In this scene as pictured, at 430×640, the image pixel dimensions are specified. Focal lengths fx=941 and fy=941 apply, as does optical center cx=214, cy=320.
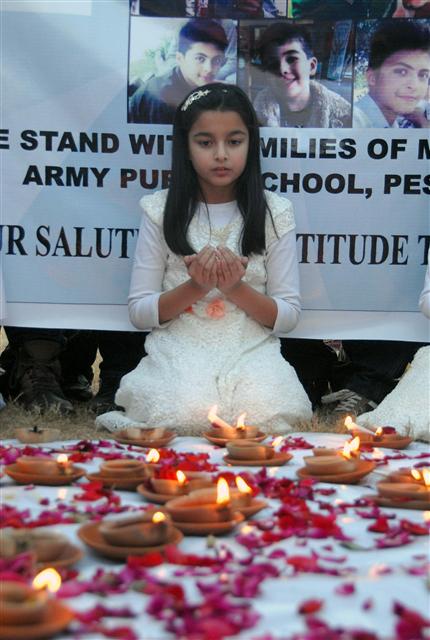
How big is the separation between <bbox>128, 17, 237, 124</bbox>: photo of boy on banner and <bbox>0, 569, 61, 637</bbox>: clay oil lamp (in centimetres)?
218

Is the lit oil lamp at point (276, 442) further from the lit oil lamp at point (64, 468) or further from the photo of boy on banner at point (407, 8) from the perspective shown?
the photo of boy on banner at point (407, 8)

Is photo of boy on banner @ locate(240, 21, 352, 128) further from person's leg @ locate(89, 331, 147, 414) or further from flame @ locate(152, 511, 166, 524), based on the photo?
flame @ locate(152, 511, 166, 524)

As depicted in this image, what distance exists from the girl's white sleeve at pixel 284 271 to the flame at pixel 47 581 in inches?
72.5

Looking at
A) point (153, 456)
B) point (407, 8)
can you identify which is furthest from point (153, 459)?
point (407, 8)

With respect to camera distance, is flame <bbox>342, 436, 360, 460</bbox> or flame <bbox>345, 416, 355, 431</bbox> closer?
flame <bbox>342, 436, 360, 460</bbox>

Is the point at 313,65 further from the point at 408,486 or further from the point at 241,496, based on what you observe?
the point at 241,496

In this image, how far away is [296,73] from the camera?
10.2 ft

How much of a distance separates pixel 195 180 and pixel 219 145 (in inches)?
7.7

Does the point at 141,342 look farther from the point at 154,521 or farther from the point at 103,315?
the point at 154,521

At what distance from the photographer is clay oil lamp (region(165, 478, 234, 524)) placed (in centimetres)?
155

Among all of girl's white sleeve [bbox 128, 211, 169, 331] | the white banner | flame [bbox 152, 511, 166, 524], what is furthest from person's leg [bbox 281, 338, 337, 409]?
flame [bbox 152, 511, 166, 524]

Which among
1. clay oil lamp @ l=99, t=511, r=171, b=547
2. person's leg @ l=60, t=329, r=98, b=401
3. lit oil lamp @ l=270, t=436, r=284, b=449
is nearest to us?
clay oil lamp @ l=99, t=511, r=171, b=547

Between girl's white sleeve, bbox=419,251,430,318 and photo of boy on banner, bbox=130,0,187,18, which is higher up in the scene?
photo of boy on banner, bbox=130,0,187,18

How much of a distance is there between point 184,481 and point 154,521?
32cm
